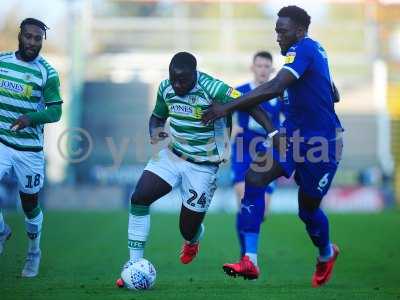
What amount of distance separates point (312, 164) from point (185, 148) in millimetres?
1363

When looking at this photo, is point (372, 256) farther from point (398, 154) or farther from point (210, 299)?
point (398, 154)

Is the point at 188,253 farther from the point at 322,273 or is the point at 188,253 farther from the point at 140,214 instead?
the point at 322,273

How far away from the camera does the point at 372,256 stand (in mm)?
13617

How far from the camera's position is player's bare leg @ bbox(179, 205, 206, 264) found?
9.86 meters

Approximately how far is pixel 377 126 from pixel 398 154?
Answer: 1.71 m

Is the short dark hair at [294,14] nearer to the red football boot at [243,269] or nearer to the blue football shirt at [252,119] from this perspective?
the red football boot at [243,269]

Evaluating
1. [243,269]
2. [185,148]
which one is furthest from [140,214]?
[243,269]

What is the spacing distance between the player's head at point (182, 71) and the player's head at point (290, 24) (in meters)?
0.97

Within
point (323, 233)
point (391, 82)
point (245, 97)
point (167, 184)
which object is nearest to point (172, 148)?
point (167, 184)

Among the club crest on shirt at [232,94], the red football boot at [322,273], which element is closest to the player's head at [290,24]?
the club crest on shirt at [232,94]

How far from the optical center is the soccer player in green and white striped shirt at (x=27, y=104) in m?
9.75

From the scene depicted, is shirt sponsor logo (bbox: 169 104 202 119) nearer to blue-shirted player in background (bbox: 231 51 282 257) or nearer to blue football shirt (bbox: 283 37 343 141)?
blue football shirt (bbox: 283 37 343 141)

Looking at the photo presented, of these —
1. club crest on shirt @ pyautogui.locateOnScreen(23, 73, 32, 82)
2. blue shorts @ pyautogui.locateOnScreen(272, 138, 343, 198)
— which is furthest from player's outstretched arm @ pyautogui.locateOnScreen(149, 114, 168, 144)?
club crest on shirt @ pyautogui.locateOnScreen(23, 73, 32, 82)

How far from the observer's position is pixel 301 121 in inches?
370
